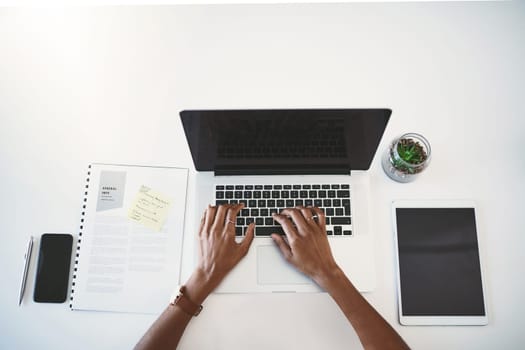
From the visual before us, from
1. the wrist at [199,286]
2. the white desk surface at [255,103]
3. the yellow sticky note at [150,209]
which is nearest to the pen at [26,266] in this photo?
the white desk surface at [255,103]

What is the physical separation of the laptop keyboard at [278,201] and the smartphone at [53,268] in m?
0.42

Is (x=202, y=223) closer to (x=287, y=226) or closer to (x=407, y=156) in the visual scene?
(x=287, y=226)

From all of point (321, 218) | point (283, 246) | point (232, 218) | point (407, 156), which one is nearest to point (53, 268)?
point (232, 218)

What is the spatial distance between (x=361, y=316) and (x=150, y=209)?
58cm

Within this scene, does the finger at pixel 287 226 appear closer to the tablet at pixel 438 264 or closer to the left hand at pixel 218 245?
the left hand at pixel 218 245

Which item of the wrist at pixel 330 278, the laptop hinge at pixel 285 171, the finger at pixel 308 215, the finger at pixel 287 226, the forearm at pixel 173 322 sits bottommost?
the forearm at pixel 173 322

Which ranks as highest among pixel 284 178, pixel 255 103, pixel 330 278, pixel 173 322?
pixel 255 103

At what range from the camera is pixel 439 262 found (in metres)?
0.74

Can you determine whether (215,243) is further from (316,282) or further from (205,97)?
(205,97)

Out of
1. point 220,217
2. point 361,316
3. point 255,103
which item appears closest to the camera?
point 361,316

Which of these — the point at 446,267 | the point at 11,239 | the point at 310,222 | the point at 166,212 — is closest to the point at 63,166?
the point at 11,239

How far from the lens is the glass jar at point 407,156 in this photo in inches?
29.8

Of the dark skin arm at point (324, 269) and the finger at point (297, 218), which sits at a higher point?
the finger at point (297, 218)

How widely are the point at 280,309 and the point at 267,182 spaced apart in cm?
32
